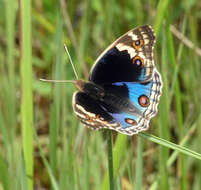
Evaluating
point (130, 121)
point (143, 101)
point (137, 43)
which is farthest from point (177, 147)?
point (137, 43)

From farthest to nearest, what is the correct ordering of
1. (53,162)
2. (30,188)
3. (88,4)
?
1. (88,4)
2. (53,162)
3. (30,188)

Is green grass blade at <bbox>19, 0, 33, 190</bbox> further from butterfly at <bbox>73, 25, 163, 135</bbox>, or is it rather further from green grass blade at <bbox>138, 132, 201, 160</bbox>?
green grass blade at <bbox>138, 132, 201, 160</bbox>

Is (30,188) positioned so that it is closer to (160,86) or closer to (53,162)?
(53,162)

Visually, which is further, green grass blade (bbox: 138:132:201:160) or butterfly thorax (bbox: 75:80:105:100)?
butterfly thorax (bbox: 75:80:105:100)

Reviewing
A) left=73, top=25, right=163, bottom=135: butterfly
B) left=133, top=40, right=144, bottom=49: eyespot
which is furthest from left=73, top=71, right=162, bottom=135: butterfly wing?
left=133, top=40, right=144, bottom=49: eyespot

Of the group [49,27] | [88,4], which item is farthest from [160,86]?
[49,27]

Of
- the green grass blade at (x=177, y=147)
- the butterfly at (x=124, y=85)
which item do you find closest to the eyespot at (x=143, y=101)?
the butterfly at (x=124, y=85)

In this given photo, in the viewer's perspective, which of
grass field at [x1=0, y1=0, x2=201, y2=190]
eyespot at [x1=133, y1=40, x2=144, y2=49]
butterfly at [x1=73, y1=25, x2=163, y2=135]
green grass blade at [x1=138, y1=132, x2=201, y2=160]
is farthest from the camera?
eyespot at [x1=133, y1=40, x2=144, y2=49]

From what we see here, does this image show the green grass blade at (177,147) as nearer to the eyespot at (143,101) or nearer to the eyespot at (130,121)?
the eyespot at (130,121)
